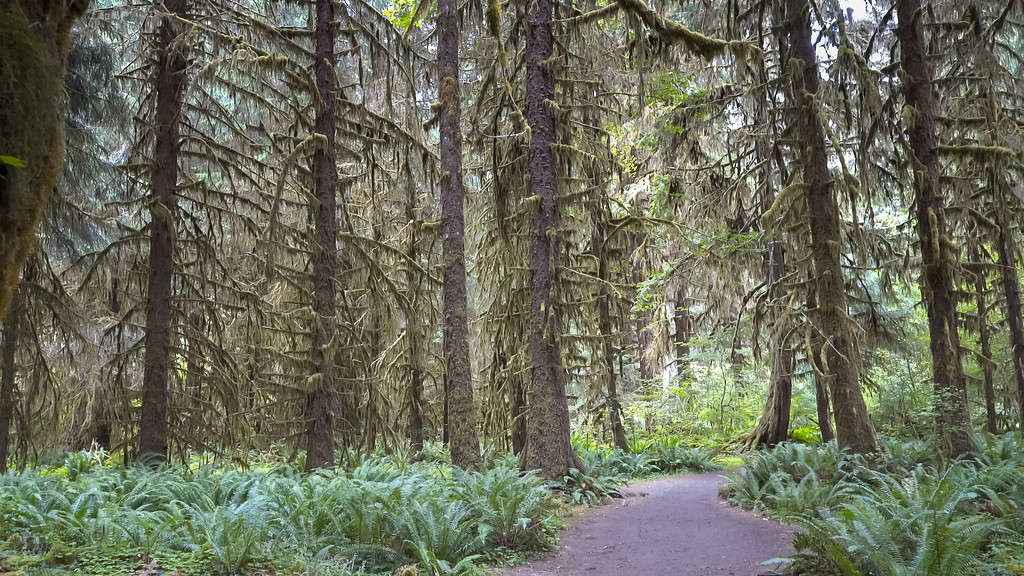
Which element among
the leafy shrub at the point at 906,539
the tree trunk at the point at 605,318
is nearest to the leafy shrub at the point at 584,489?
the tree trunk at the point at 605,318

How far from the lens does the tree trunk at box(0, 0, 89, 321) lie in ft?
8.66

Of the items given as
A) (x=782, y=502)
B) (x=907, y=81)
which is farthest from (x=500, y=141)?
(x=782, y=502)

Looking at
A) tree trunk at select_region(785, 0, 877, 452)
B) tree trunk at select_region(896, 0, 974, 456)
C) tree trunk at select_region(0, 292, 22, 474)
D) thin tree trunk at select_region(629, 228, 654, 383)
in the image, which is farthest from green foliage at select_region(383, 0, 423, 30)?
thin tree trunk at select_region(629, 228, 654, 383)

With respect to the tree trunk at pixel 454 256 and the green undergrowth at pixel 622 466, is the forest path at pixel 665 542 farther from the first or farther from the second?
the tree trunk at pixel 454 256

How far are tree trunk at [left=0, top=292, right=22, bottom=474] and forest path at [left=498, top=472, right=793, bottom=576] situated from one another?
6.68m

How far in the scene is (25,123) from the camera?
107 inches

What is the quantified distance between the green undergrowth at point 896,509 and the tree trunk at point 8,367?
9.11 meters

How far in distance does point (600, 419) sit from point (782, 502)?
8485mm

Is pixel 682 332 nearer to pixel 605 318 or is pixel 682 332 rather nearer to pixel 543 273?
pixel 605 318

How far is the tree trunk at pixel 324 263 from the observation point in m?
10.2

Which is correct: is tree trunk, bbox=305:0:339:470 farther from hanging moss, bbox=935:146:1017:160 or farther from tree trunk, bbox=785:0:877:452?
hanging moss, bbox=935:146:1017:160

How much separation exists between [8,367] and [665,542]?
333 inches

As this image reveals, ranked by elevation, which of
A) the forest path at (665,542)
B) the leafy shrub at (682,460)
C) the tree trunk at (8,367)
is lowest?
the leafy shrub at (682,460)

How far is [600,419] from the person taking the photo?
17.3 meters
